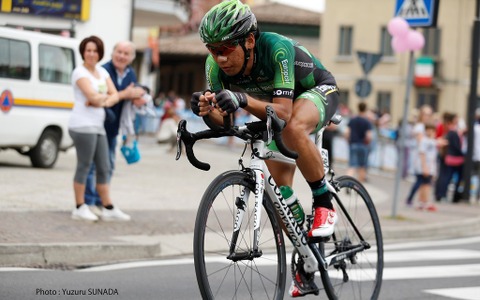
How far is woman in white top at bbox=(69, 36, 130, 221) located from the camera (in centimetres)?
1001

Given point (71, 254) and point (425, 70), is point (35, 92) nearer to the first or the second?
point (71, 254)

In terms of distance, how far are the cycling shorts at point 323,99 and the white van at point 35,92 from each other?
35.9 ft

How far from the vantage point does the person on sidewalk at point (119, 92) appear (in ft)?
34.4

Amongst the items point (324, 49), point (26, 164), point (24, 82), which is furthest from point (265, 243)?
point (324, 49)

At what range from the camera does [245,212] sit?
17.3 ft

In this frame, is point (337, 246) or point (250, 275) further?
point (337, 246)

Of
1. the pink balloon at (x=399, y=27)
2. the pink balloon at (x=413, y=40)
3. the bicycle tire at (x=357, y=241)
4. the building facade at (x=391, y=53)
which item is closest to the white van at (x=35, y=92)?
the pink balloon at (x=399, y=27)

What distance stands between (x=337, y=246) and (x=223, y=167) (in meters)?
16.7

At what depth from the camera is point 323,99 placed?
5.81 metres

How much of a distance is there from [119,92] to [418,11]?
493cm

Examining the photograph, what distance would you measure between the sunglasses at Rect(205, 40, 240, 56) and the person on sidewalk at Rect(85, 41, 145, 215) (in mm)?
5225

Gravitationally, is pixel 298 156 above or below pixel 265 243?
above

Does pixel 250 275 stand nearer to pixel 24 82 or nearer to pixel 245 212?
pixel 245 212

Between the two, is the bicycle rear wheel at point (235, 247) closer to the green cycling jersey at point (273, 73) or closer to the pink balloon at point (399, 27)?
the green cycling jersey at point (273, 73)
